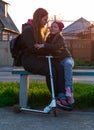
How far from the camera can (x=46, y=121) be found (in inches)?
266

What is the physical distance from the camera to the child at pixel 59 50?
23.5 ft

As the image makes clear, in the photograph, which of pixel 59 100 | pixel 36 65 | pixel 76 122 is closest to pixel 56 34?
pixel 36 65

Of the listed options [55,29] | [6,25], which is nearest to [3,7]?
[6,25]

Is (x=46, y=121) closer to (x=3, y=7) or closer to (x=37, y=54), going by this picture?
(x=37, y=54)

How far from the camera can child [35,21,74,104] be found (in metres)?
7.17

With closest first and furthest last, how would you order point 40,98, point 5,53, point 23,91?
point 23,91, point 40,98, point 5,53

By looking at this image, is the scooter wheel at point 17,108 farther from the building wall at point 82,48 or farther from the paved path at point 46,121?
the building wall at point 82,48

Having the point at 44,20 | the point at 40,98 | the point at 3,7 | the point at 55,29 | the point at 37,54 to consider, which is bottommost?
the point at 40,98

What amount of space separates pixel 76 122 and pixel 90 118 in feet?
1.37

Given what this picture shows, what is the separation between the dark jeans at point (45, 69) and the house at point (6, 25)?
36.4m

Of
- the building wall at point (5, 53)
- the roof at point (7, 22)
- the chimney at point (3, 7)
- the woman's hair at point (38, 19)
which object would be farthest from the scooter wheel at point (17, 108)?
the chimney at point (3, 7)

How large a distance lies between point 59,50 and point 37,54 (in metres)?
0.35

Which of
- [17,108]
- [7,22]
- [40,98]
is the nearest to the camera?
[17,108]

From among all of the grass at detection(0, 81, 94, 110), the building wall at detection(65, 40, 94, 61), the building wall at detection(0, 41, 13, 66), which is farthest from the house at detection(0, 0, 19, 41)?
the grass at detection(0, 81, 94, 110)
